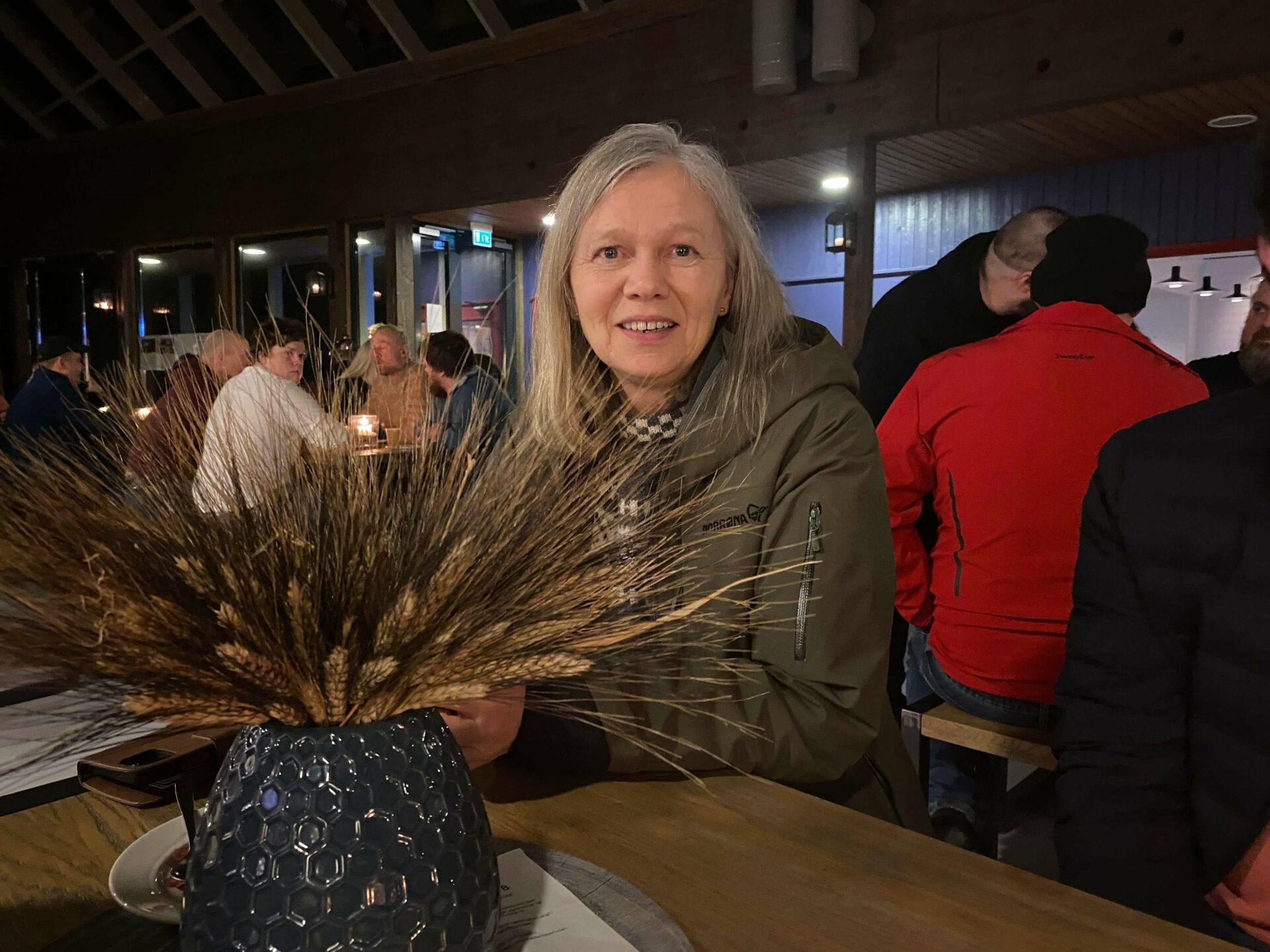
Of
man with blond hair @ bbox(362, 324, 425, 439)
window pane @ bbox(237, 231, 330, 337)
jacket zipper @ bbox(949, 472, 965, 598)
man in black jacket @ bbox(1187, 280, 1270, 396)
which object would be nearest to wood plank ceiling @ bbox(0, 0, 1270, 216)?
window pane @ bbox(237, 231, 330, 337)

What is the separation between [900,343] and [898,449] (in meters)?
0.68

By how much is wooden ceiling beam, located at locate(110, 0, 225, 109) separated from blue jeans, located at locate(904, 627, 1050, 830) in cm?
803

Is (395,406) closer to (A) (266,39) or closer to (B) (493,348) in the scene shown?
(B) (493,348)

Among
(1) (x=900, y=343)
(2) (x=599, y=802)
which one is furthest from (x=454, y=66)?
(2) (x=599, y=802)

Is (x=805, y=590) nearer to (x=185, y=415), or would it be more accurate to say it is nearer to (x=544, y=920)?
(x=544, y=920)

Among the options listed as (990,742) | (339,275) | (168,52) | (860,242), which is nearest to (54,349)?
(339,275)

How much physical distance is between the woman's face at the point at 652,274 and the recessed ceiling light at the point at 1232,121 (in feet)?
18.1

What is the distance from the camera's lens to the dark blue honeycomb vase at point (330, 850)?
48 centimetres

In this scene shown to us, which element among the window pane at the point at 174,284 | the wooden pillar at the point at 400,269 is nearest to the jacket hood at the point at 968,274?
the wooden pillar at the point at 400,269

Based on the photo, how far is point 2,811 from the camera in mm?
860

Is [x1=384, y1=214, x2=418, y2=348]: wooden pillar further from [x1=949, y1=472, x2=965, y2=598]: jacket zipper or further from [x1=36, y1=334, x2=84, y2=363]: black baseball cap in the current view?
[x1=949, y1=472, x2=965, y2=598]: jacket zipper

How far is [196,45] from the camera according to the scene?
26.0 feet

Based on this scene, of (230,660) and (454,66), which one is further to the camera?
(454,66)

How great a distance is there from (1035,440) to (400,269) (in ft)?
20.1
